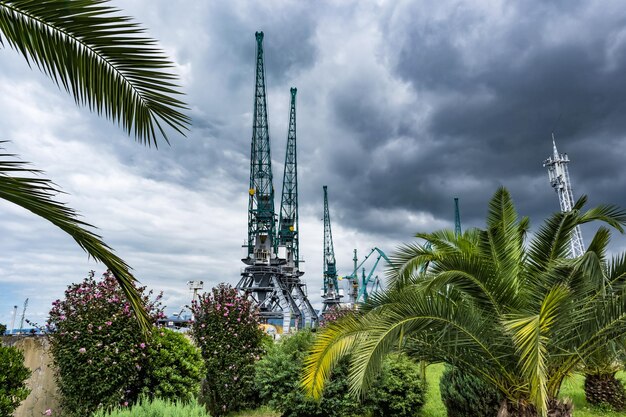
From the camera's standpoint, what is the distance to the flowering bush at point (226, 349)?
9.65 m

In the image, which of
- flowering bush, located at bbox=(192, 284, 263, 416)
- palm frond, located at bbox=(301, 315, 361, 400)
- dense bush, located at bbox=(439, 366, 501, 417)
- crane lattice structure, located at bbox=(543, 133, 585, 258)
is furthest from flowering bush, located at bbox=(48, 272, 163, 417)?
crane lattice structure, located at bbox=(543, 133, 585, 258)

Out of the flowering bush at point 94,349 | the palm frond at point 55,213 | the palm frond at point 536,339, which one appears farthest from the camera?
the flowering bush at point 94,349

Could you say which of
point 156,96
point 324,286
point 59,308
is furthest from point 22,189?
point 324,286

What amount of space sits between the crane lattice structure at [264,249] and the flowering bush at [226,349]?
1666 inches

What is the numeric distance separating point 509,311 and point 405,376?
351cm

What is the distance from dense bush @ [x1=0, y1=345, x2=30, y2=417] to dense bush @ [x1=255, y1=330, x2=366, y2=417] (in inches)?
162

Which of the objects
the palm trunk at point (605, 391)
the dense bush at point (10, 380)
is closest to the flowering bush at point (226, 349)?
the dense bush at point (10, 380)

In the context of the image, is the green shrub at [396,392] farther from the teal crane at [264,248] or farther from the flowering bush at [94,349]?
the teal crane at [264,248]

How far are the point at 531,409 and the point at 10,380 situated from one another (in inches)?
281

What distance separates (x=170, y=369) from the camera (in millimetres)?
7883

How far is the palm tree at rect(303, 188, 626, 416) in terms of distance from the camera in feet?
18.8

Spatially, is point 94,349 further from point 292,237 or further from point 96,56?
point 292,237

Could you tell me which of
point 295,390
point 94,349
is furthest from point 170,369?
point 295,390

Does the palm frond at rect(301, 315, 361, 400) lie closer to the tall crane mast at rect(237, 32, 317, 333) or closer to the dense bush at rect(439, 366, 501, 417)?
the dense bush at rect(439, 366, 501, 417)
